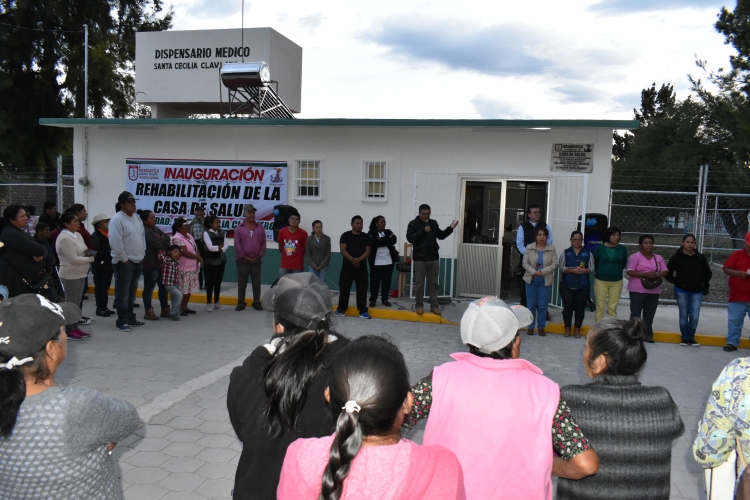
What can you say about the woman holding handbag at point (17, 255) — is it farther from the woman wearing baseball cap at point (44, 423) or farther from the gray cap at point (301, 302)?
the gray cap at point (301, 302)

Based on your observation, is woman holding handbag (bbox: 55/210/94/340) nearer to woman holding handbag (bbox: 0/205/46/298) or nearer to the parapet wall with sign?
woman holding handbag (bbox: 0/205/46/298)

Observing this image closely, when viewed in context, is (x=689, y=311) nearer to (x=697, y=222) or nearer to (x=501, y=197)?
(x=697, y=222)

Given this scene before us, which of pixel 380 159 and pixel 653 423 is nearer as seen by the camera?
pixel 653 423

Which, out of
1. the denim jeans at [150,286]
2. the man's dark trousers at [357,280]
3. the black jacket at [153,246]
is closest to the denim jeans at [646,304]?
the man's dark trousers at [357,280]

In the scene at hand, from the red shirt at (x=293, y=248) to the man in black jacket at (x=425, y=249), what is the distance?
1.89m

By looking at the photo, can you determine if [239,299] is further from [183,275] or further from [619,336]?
[619,336]

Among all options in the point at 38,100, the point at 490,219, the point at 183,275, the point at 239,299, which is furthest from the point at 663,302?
the point at 38,100

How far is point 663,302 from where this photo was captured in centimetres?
1206

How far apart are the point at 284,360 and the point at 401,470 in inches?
24.7

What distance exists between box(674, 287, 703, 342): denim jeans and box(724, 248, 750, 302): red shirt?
50cm

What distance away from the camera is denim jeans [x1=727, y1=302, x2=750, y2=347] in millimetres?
8594

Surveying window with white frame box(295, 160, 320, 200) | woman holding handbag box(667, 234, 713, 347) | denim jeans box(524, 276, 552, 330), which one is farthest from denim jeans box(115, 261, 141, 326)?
woman holding handbag box(667, 234, 713, 347)

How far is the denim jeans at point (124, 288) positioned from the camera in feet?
28.9

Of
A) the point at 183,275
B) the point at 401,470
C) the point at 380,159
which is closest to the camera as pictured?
the point at 401,470
